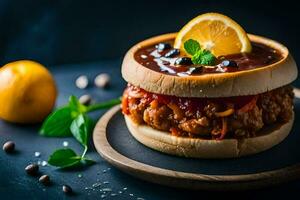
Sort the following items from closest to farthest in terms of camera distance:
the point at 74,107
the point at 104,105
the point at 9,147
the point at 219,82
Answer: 1. the point at 219,82
2. the point at 9,147
3. the point at 74,107
4. the point at 104,105

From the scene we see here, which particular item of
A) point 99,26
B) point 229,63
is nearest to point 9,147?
point 229,63

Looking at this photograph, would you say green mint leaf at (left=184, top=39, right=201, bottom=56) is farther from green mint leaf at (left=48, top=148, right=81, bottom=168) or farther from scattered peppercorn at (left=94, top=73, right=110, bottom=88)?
scattered peppercorn at (left=94, top=73, right=110, bottom=88)

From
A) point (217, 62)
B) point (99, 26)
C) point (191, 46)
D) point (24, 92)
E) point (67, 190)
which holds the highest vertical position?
point (191, 46)

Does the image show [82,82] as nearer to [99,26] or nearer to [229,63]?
[99,26]

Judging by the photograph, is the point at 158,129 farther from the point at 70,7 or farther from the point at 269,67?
the point at 70,7

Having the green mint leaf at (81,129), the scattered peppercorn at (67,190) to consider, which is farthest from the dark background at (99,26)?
the scattered peppercorn at (67,190)

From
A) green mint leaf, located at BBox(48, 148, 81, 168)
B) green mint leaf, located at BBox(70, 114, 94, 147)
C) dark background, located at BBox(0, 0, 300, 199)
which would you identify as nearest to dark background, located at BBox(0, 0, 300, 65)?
dark background, located at BBox(0, 0, 300, 199)
